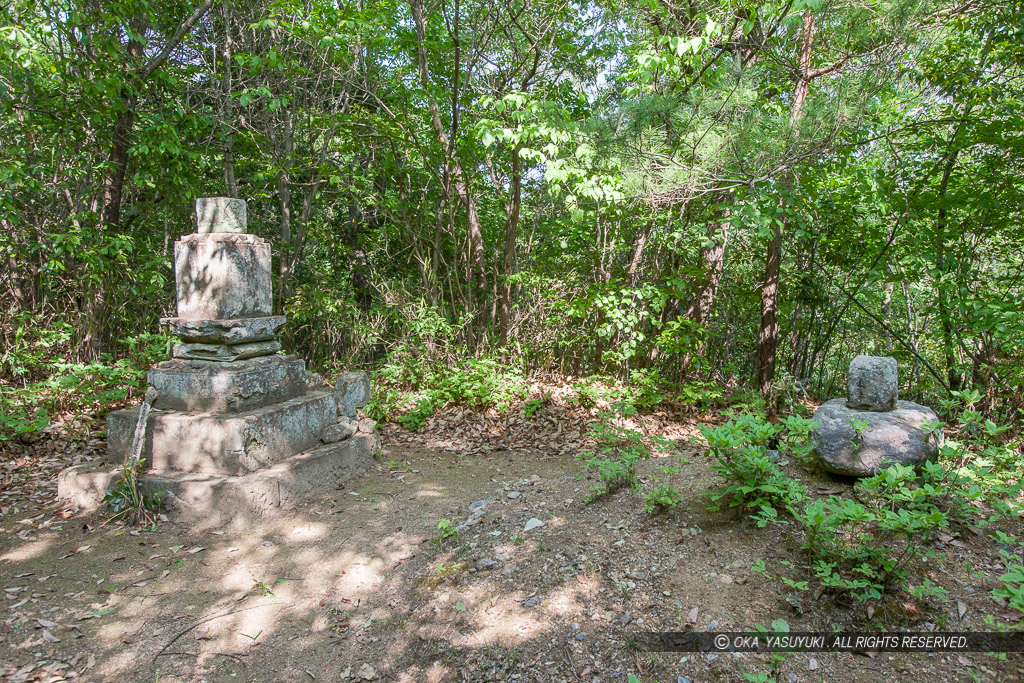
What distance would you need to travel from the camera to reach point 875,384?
3604 mm

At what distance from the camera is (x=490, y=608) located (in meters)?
2.89

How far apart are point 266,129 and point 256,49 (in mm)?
1177

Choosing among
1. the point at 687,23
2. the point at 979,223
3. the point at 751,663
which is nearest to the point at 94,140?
the point at 687,23

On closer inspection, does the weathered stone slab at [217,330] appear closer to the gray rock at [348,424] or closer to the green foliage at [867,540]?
the gray rock at [348,424]

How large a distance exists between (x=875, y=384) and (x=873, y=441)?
0.46m

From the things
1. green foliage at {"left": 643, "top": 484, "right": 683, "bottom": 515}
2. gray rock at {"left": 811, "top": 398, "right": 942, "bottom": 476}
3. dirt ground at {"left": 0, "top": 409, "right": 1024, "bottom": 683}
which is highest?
gray rock at {"left": 811, "top": 398, "right": 942, "bottom": 476}

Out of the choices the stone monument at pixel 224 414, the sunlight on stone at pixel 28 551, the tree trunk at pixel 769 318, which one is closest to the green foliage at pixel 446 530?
the stone monument at pixel 224 414

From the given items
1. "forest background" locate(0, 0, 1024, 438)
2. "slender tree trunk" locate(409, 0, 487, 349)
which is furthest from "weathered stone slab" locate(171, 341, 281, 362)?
"slender tree trunk" locate(409, 0, 487, 349)

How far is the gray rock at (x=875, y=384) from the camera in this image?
3588 mm

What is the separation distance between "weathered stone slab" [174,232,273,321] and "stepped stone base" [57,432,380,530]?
125 cm

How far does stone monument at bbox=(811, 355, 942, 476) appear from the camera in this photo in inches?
129

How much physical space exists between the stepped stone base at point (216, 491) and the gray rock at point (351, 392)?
885 mm

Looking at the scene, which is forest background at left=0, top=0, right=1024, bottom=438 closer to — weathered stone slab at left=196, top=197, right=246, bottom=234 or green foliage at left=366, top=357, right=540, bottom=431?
green foliage at left=366, top=357, right=540, bottom=431

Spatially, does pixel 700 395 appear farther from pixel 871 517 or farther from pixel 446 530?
pixel 871 517
